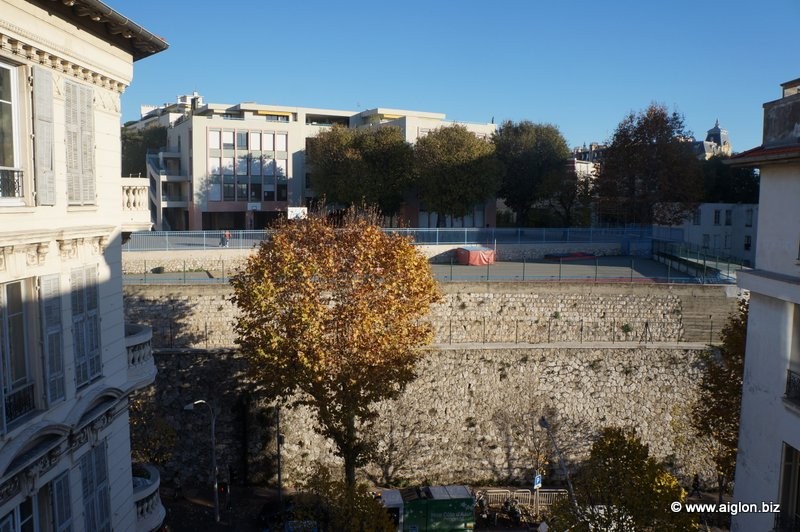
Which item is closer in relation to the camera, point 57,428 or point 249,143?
point 57,428

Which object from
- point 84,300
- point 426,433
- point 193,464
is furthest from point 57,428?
point 426,433

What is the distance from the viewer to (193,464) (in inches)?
808

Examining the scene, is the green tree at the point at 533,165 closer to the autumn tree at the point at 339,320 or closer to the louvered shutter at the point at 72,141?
the autumn tree at the point at 339,320

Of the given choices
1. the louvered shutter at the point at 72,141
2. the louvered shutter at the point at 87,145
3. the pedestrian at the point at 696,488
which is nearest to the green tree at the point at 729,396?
the pedestrian at the point at 696,488

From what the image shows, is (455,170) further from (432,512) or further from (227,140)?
(432,512)

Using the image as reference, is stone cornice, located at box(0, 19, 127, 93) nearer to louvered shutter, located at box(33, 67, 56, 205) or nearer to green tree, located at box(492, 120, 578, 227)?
louvered shutter, located at box(33, 67, 56, 205)

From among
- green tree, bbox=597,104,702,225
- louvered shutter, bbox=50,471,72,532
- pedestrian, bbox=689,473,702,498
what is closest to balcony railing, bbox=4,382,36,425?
louvered shutter, bbox=50,471,72,532

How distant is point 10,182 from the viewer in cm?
728

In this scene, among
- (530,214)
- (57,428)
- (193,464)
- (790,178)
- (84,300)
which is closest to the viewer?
(57,428)

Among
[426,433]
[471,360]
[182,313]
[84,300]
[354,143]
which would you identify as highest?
[354,143]

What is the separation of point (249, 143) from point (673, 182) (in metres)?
25.2

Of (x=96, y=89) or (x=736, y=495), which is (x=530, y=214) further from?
(x=96, y=89)

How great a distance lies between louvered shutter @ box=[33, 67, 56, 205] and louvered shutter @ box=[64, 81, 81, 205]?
455 millimetres

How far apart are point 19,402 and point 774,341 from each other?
10.5 meters
